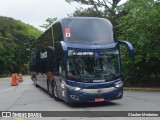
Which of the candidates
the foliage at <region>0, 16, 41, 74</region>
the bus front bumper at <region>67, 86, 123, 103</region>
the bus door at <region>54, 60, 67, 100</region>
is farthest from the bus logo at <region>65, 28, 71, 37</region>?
the foliage at <region>0, 16, 41, 74</region>

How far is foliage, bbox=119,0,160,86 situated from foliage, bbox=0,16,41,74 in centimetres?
3796

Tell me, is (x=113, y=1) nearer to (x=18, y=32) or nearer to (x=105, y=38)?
(x=105, y=38)

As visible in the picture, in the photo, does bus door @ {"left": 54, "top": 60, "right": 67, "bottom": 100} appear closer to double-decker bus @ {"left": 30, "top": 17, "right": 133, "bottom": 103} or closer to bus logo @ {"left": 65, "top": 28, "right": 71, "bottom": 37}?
double-decker bus @ {"left": 30, "top": 17, "right": 133, "bottom": 103}

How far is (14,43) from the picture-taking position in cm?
7669

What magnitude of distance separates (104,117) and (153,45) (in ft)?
45.9

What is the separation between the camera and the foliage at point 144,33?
24.8 metres

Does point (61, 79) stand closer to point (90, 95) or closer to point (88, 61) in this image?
point (88, 61)

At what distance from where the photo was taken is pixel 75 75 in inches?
612

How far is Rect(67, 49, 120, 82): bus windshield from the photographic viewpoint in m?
15.6

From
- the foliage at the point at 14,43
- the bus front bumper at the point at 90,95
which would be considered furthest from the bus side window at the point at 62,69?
the foliage at the point at 14,43

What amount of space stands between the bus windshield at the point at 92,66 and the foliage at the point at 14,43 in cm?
4750

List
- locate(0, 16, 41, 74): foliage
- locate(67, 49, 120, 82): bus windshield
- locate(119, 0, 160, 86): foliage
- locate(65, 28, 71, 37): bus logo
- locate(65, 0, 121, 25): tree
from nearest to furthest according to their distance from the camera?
locate(67, 49, 120, 82): bus windshield, locate(65, 28, 71, 37): bus logo, locate(119, 0, 160, 86): foliage, locate(65, 0, 121, 25): tree, locate(0, 16, 41, 74): foliage

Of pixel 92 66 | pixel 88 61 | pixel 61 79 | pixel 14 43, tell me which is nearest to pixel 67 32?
pixel 88 61

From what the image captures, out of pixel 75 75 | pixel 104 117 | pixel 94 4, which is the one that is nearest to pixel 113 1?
pixel 94 4
